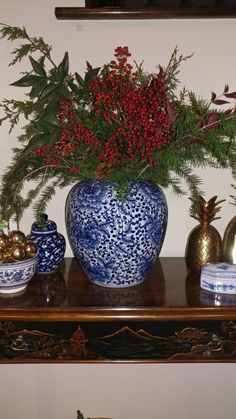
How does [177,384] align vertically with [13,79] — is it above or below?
below

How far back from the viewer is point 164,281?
36.2 inches

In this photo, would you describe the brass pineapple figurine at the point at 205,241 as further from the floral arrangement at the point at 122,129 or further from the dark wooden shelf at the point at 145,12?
the dark wooden shelf at the point at 145,12

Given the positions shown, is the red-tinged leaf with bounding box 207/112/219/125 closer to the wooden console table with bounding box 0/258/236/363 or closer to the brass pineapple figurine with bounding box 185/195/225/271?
the brass pineapple figurine with bounding box 185/195/225/271

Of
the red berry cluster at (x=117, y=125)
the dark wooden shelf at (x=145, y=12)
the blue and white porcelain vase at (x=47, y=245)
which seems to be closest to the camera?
the red berry cluster at (x=117, y=125)

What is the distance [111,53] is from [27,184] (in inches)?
16.3

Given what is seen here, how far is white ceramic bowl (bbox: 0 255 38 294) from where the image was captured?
79 centimetres

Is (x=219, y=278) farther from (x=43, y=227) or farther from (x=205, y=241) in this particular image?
(x=43, y=227)

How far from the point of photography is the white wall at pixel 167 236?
3.49 feet

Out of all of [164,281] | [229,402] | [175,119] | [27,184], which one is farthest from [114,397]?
[175,119]

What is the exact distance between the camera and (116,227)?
768mm

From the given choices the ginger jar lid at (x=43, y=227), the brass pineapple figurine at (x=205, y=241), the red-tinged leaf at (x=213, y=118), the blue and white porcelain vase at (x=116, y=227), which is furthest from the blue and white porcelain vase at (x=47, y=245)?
the red-tinged leaf at (x=213, y=118)

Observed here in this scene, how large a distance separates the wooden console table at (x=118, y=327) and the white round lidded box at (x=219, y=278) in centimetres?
2

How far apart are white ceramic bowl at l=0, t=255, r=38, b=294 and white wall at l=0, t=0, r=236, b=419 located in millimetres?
327

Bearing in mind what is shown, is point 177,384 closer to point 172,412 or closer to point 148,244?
point 172,412
